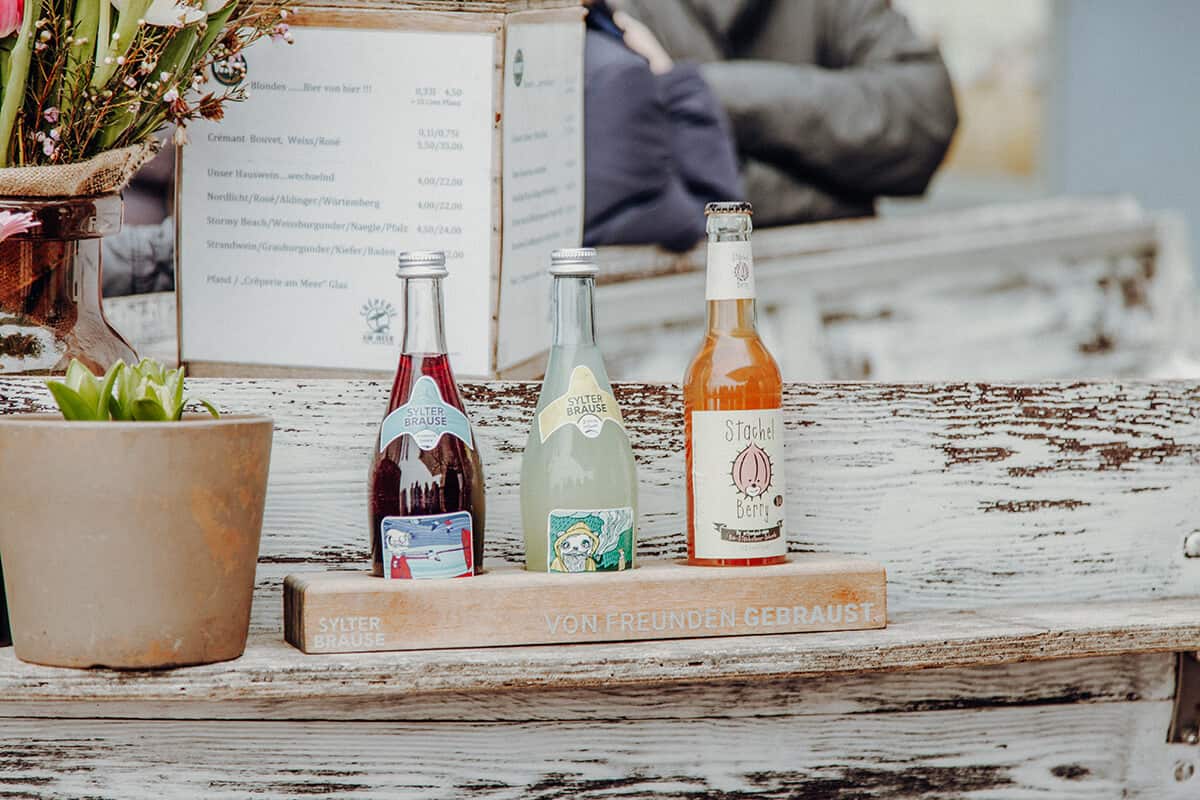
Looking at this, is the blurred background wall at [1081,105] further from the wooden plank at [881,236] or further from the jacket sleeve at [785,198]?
the jacket sleeve at [785,198]

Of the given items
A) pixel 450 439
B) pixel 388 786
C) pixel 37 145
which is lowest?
pixel 388 786

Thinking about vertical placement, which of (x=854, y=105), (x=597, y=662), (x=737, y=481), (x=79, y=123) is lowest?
(x=597, y=662)

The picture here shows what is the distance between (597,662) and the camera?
0.84 m

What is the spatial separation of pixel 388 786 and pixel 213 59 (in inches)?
21.1

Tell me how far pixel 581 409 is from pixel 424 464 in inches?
4.5

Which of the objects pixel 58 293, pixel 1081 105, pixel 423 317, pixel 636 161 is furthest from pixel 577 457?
pixel 1081 105

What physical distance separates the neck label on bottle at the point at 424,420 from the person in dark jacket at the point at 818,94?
1.72 metres

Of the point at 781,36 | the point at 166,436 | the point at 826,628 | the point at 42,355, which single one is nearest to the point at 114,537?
the point at 166,436

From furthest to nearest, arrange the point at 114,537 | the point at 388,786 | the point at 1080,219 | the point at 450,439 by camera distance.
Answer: the point at 1080,219, the point at 388,786, the point at 450,439, the point at 114,537

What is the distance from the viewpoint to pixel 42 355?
35.4 inches

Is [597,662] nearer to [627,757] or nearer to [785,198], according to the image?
[627,757]

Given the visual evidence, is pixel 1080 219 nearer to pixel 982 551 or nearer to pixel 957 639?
pixel 982 551

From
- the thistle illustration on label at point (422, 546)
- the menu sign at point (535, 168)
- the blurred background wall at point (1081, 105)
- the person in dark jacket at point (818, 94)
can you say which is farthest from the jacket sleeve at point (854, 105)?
the thistle illustration on label at point (422, 546)

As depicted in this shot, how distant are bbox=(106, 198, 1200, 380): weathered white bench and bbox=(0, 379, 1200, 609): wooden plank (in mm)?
820
